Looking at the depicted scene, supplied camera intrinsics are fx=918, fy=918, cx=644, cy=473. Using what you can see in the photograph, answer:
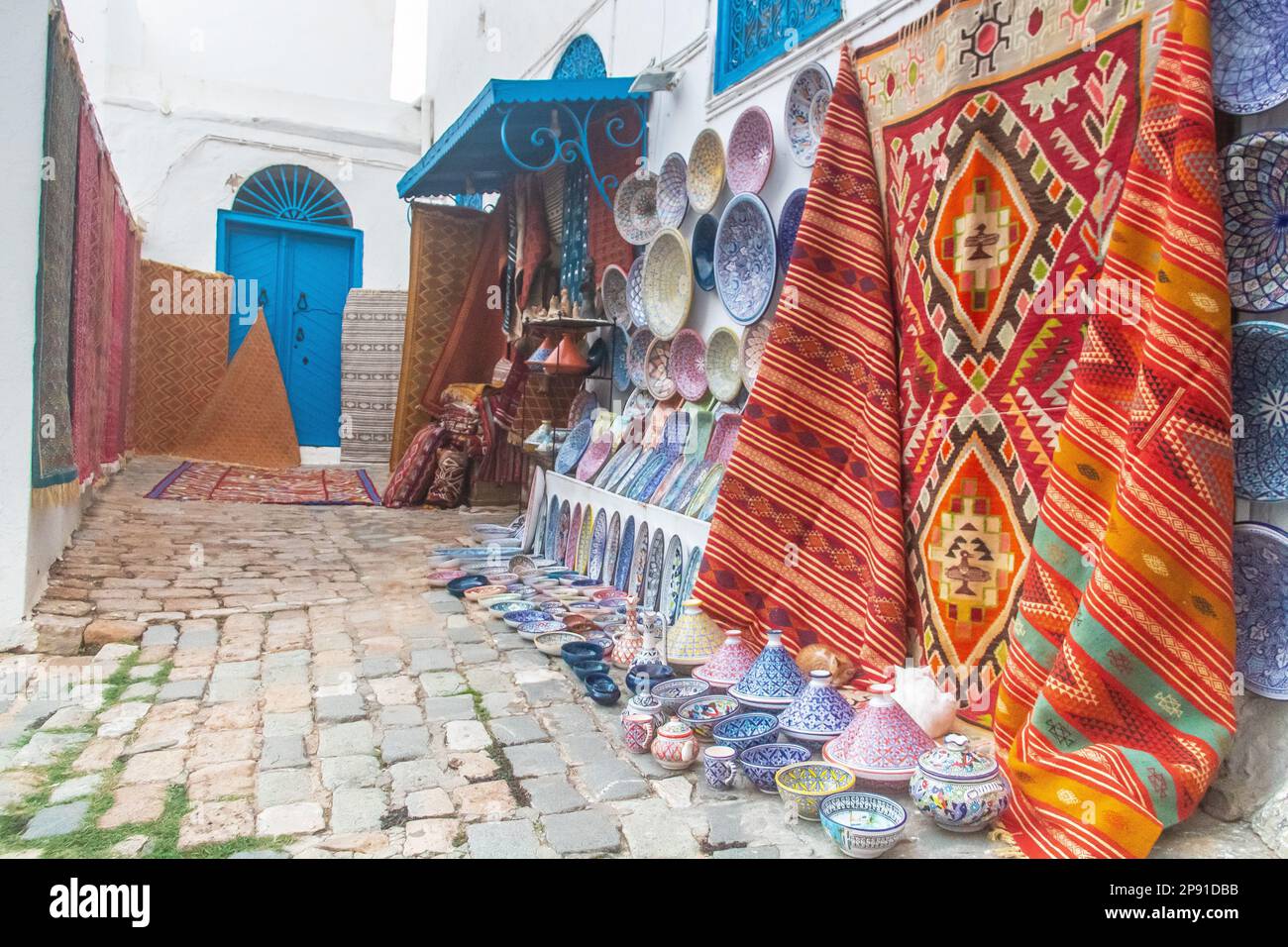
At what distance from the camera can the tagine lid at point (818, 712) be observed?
2.38 metres

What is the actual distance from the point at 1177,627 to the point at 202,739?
7.99ft

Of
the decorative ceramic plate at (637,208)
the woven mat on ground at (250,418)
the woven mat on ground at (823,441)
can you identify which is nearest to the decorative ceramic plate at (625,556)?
the woven mat on ground at (823,441)

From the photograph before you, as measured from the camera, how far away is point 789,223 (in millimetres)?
3500

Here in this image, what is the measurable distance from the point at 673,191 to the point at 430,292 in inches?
154

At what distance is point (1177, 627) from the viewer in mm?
1968

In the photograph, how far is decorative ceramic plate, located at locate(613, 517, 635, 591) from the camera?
4262 mm

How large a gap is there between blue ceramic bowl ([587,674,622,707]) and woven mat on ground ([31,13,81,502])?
2256mm

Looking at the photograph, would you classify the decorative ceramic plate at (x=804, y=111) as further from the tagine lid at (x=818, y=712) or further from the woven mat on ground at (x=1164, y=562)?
the tagine lid at (x=818, y=712)

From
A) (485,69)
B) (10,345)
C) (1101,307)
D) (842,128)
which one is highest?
(485,69)

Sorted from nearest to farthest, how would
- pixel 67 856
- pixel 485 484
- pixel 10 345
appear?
pixel 67 856 < pixel 10 345 < pixel 485 484

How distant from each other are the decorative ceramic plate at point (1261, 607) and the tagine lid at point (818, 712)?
90 cm

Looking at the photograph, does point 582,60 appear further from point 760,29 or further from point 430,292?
point 430,292
